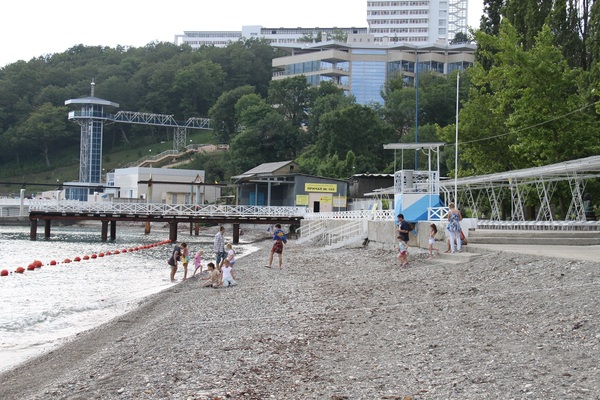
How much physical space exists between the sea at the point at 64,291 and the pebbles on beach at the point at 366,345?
1268 mm

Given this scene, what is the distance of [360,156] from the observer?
3086 inches

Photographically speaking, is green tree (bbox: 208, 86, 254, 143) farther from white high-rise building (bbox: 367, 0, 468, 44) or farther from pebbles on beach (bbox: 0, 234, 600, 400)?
pebbles on beach (bbox: 0, 234, 600, 400)

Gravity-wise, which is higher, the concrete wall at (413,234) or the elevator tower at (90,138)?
the elevator tower at (90,138)

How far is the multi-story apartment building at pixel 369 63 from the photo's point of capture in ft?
383

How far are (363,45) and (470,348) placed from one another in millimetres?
113163

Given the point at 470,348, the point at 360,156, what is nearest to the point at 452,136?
the point at 470,348

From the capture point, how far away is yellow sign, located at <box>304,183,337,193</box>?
65.8 metres

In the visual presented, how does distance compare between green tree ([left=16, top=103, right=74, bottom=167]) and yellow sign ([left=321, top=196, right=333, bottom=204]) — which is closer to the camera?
yellow sign ([left=321, top=196, right=333, bottom=204])

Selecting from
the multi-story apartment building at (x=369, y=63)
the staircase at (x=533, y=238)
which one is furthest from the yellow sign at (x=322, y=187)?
the multi-story apartment building at (x=369, y=63)

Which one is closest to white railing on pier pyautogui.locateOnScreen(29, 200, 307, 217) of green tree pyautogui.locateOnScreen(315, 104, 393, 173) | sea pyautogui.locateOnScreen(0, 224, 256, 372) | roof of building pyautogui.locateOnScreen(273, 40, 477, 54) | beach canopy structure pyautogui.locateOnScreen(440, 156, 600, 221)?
sea pyautogui.locateOnScreen(0, 224, 256, 372)

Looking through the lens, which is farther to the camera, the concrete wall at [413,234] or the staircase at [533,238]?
the concrete wall at [413,234]

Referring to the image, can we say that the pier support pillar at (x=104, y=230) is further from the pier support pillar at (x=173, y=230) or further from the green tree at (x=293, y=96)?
the green tree at (x=293, y=96)

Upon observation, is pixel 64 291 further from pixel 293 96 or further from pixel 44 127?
pixel 44 127

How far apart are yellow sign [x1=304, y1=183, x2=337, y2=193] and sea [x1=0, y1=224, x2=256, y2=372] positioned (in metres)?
23.8
